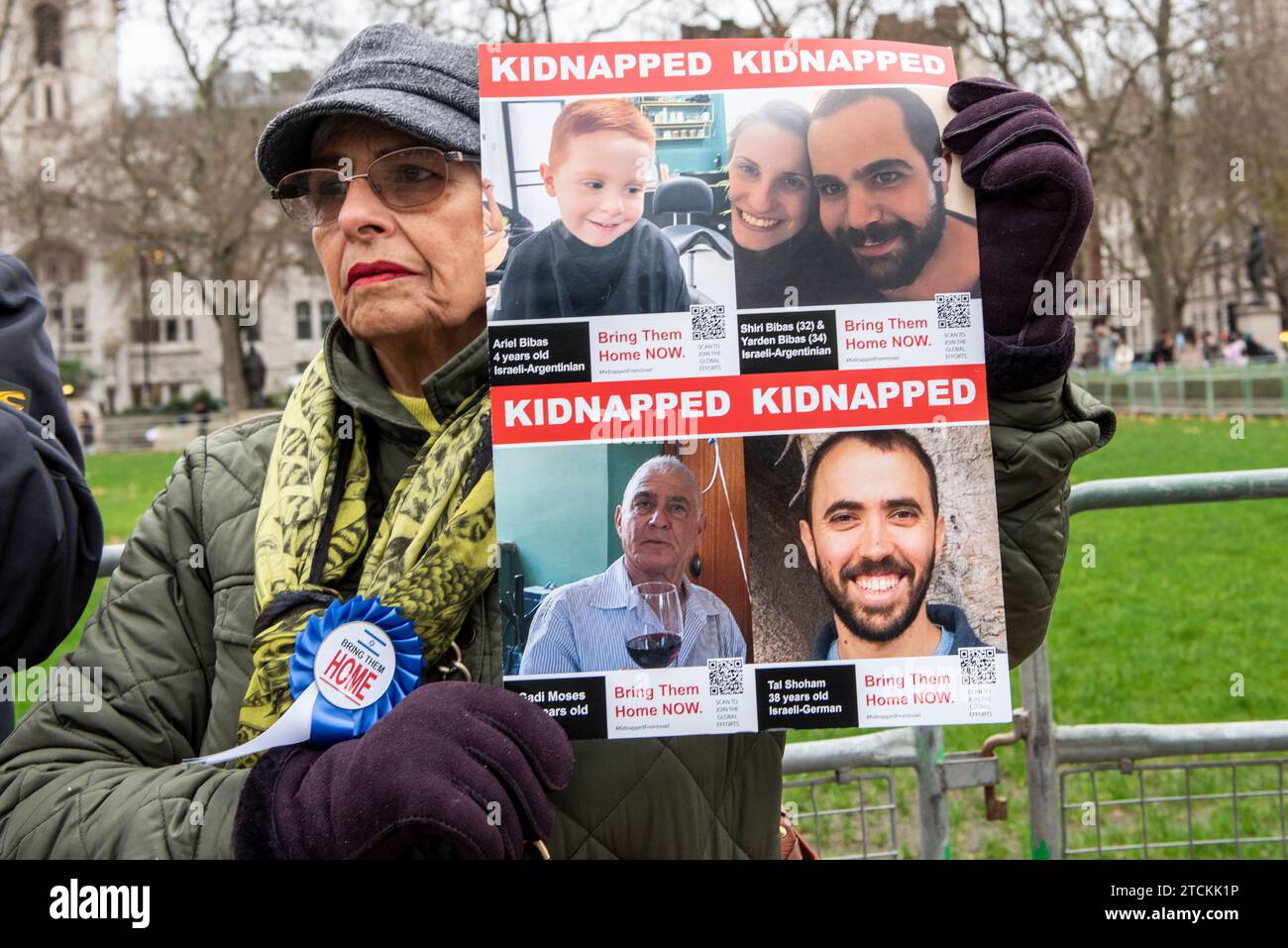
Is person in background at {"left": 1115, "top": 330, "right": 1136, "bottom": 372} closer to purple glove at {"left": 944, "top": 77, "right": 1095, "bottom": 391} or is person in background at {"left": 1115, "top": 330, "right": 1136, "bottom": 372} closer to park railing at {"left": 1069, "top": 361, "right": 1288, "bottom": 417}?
park railing at {"left": 1069, "top": 361, "right": 1288, "bottom": 417}

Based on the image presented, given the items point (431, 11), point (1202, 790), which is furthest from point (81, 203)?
point (1202, 790)

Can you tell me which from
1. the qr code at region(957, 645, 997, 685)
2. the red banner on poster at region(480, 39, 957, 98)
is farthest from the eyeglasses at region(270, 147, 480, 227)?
the qr code at region(957, 645, 997, 685)

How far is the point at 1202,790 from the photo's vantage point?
496 centimetres

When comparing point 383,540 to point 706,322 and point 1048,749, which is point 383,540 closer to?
point 706,322

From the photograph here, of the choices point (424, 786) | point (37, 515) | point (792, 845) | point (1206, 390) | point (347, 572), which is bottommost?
point (792, 845)

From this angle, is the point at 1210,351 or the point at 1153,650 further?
the point at 1210,351

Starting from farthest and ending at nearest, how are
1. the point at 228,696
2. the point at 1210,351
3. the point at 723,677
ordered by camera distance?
the point at 1210,351
the point at 228,696
the point at 723,677

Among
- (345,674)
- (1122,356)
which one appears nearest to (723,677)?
(345,674)

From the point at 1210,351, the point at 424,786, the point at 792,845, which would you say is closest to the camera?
the point at 424,786

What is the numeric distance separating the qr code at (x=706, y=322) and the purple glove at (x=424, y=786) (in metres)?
0.56

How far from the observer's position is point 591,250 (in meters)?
1.73

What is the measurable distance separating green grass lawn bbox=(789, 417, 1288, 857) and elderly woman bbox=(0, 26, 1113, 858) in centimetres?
125

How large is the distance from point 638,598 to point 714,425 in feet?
0.85

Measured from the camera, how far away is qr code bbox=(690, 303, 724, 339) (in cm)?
174
